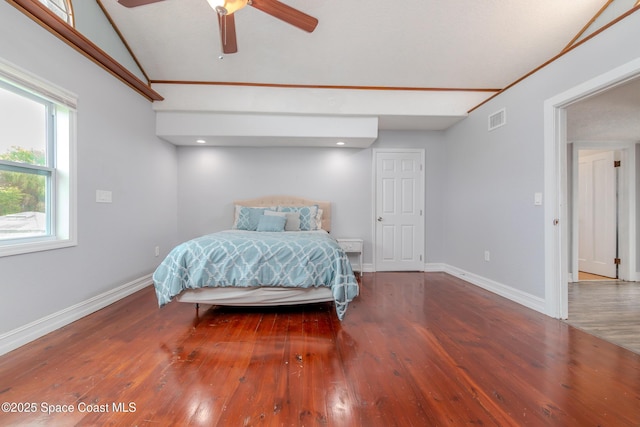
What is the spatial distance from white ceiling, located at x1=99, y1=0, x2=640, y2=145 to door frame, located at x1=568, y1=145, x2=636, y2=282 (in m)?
1.72

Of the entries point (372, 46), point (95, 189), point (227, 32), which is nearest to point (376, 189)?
point (372, 46)

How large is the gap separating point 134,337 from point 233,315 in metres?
0.78

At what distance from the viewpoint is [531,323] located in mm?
2262

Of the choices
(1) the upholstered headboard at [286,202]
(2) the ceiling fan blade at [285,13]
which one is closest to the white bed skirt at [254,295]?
(1) the upholstered headboard at [286,202]

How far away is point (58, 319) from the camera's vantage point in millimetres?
2150

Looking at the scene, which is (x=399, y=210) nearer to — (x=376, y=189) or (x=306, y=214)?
(x=376, y=189)

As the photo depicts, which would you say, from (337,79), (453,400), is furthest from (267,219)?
(453,400)

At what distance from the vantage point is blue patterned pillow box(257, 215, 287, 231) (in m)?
3.51

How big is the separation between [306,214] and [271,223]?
590 mm

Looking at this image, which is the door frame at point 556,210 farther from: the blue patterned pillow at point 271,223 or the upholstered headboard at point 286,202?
the blue patterned pillow at point 271,223

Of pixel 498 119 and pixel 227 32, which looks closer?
pixel 227 32

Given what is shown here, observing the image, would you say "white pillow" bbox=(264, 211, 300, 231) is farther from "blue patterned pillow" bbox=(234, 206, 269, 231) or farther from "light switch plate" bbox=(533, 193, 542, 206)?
"light switch plate" bbox=(533, 193, 542, 206)

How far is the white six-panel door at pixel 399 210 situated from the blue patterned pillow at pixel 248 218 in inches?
75.7

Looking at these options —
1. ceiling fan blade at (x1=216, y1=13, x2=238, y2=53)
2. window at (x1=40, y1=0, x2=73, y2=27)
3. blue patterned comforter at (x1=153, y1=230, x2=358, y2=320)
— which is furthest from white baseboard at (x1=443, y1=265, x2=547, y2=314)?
window at (x1=40, y1=0, x2=73, y2=27)
